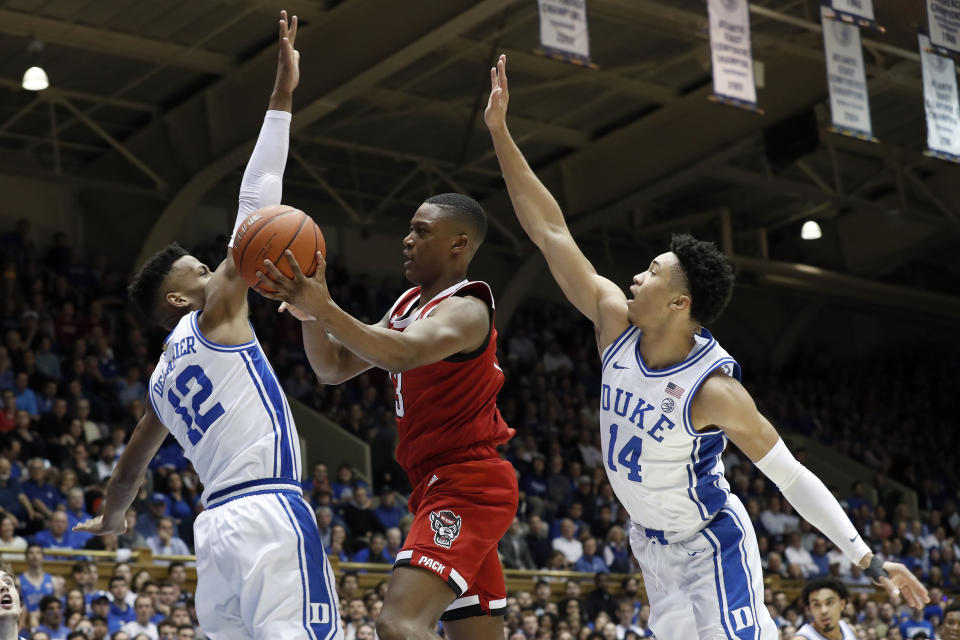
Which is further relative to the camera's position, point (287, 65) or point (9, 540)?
point (9, 540)

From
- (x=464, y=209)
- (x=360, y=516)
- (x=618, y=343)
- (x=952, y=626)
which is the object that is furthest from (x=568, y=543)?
(x=464, y=209)

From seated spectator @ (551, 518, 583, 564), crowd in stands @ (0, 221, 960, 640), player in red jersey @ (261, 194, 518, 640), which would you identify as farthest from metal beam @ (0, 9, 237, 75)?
player in red jersey @ (261, 194, 518, 640)

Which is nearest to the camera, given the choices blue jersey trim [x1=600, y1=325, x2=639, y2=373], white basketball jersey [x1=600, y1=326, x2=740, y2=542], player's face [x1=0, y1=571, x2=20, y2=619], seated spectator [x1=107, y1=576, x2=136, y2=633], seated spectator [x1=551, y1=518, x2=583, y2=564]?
white basketball jersey [x1=600, y1=326, x2=740, y2=542]

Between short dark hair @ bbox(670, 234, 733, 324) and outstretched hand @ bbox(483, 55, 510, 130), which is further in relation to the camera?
outstretched hand @ bbox(483, 55, 510, 130)

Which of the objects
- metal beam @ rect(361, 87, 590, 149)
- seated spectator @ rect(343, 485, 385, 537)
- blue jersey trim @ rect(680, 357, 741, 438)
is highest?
metal beam @ rect(361, 87, 590, 149)

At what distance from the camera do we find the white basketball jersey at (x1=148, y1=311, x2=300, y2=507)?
191 inches

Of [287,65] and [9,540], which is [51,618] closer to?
[9,540]

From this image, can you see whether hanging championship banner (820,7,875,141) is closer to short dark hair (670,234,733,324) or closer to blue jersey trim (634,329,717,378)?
short dark hair (670,234,733,324)

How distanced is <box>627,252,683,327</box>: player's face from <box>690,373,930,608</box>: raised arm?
345mm

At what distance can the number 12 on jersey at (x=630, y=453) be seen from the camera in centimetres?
521

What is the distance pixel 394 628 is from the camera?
4641 mm

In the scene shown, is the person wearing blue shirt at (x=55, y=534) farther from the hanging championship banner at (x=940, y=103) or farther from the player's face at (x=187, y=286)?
the hanging championship banner at (x=940, y=103)

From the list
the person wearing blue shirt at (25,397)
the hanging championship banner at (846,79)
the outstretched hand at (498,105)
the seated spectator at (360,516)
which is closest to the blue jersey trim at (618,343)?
the outstretched hand at (498,105)

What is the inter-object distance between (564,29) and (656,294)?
7.24m
